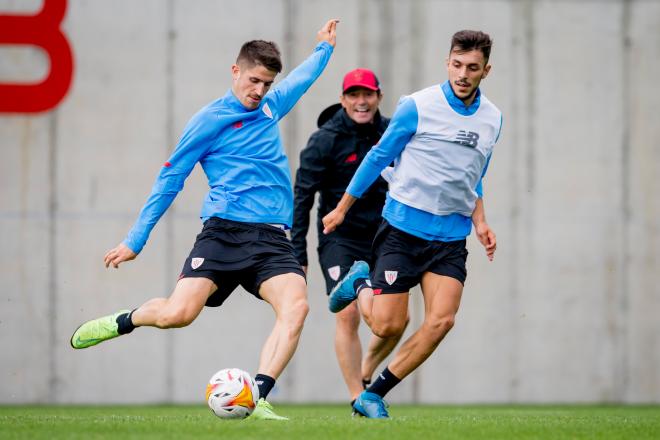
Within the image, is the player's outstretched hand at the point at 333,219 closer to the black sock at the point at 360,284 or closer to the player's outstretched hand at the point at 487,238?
the player's outstretched hand at the point at 487,238

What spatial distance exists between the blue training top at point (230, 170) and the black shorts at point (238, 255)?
0.07 meters

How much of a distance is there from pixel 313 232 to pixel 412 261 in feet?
15.7

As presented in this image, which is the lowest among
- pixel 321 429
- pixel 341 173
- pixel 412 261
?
pixel 321 429

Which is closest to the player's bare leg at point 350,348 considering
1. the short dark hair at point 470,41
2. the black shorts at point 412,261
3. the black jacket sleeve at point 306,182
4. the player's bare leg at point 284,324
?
the black jacket sleeve at point 306,182

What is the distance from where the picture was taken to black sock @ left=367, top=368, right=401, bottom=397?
→ 21.6 ft

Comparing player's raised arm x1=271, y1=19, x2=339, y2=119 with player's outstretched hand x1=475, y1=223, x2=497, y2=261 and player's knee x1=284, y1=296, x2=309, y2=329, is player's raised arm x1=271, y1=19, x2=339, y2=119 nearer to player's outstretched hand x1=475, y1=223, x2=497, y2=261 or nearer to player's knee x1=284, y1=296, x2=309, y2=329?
player's knee x1=284, y1=296, x2=309, y2=329

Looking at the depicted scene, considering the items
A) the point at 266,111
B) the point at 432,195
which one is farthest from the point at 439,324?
the point at 266,111

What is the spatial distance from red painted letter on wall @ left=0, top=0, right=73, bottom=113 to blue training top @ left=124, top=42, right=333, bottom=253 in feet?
17.4

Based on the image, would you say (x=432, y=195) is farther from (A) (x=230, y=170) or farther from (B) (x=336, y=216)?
(A) (x=230, y=170)

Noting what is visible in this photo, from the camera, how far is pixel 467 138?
21.2 ft

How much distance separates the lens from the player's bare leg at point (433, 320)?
6.41 metres

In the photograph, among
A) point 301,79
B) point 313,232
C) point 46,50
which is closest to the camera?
point 301,79

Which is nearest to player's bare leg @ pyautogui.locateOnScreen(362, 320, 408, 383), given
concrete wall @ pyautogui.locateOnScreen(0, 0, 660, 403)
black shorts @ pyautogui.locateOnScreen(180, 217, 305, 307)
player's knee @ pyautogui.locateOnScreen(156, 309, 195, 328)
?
black shorts @ pyautogui.locateOnScreen(180, 217, 305, 307)

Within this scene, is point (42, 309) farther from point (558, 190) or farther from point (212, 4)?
point (558, 190)
